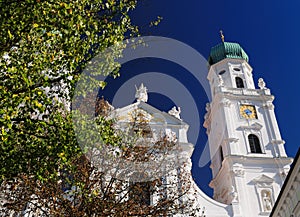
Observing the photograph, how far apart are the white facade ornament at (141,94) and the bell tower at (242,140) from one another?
8066mm

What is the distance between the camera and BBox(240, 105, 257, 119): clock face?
33.2 metres

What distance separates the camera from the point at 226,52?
132 ft

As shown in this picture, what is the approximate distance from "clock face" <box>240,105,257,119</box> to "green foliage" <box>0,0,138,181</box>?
25134mm

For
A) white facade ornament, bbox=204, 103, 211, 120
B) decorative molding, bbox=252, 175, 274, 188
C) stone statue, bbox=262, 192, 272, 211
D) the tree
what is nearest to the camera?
the tree

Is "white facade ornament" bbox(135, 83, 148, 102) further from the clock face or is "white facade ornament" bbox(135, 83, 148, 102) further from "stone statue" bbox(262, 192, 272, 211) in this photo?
"stone statue" bbox(262, 192, 272, 211)

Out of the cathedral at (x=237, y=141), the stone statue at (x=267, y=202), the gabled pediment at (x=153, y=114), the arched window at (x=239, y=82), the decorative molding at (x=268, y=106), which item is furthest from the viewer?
the arched window at (x=239, y=82)

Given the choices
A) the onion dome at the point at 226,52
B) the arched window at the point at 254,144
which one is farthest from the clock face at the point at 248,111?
the onion dome at the point at 226,52

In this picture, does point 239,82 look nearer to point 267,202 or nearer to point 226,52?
point 226,52

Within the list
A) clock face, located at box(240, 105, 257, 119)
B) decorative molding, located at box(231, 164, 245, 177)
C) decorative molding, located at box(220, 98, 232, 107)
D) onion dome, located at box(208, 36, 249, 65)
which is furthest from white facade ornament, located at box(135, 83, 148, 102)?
onion dome, located at box(208, 36, 249, 65)

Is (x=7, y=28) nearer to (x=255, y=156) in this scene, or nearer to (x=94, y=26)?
(x=94, y=26)

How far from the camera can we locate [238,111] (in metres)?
33.4

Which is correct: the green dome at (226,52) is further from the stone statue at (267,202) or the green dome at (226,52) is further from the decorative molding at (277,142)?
the stone statue at (267,202)

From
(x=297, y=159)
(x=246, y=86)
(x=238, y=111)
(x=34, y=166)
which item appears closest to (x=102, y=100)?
(x=34, y=166)

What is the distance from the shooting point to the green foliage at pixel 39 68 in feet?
28.1
